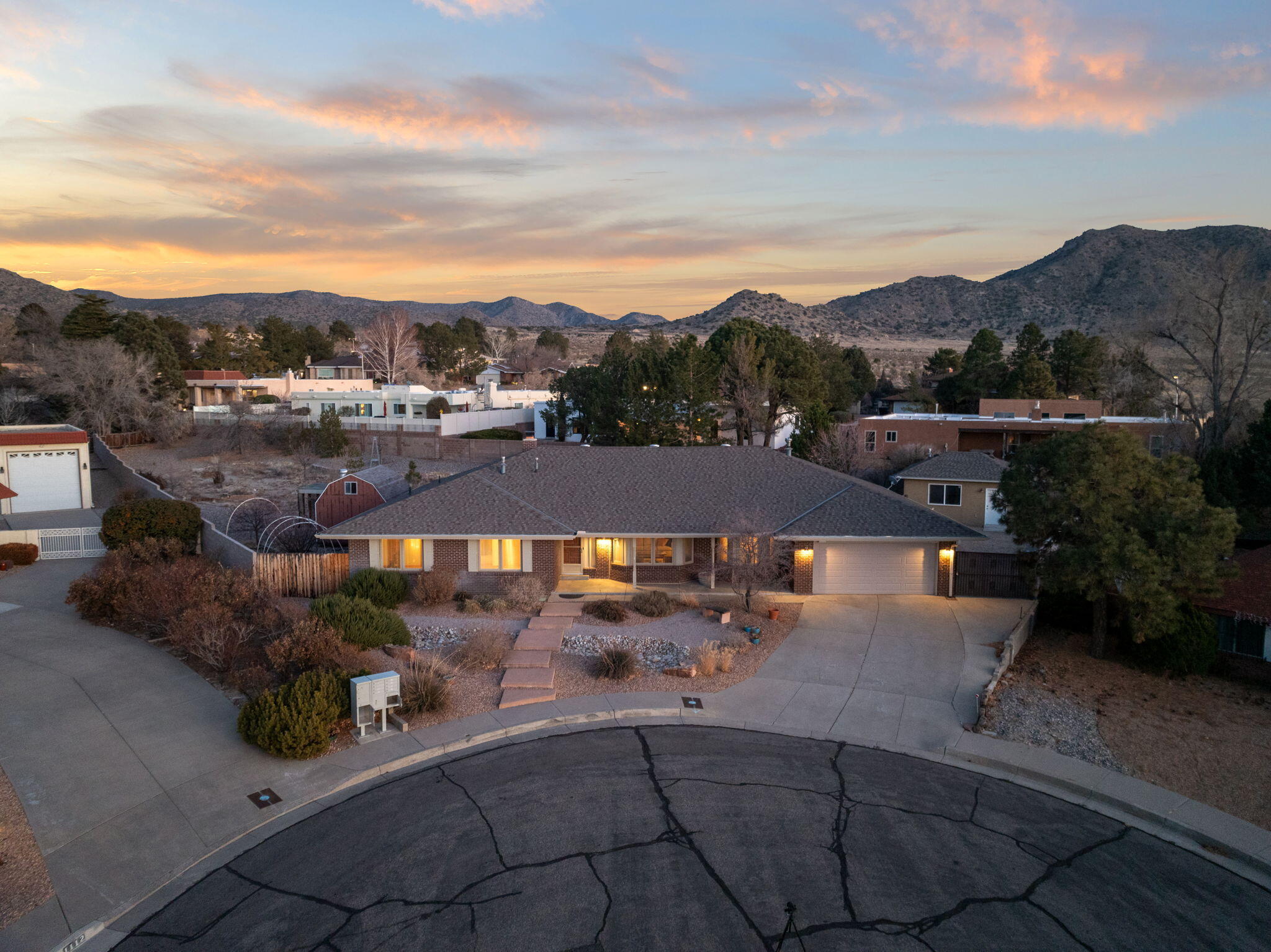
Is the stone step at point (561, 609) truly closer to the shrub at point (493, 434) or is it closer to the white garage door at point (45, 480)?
the white garage door at point (45, 480)

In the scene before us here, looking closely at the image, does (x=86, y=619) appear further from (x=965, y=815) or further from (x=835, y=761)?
(x=965, y=815)

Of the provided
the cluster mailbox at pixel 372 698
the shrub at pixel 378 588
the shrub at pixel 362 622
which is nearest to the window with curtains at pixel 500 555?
the shrub at pixel 378 588

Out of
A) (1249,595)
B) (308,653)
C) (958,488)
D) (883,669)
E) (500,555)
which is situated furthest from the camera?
(958,488)

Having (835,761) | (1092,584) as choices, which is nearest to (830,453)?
(1092,584)

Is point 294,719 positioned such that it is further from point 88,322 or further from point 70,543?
point 88,322

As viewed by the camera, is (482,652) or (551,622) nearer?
(482,652)

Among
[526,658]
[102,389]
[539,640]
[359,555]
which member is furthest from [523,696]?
[102,389]

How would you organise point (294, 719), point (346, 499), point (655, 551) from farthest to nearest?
point (346, 499)
point (655, 551)
point (294, 719)
